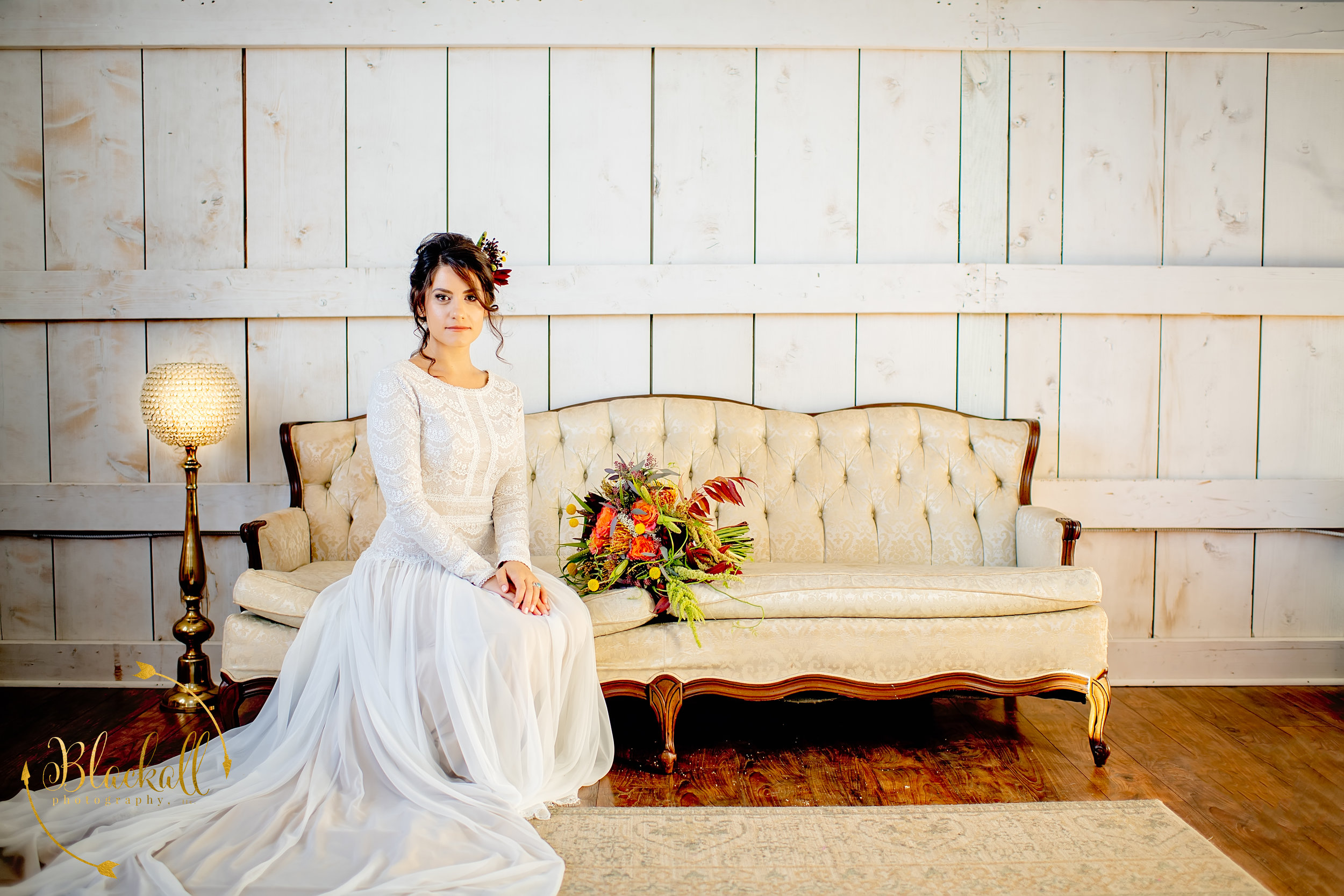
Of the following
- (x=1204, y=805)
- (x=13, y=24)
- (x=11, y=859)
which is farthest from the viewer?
(x=13, y=24)

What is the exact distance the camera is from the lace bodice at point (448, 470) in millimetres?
2139

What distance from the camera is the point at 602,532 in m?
2.34

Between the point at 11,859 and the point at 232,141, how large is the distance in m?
2.69

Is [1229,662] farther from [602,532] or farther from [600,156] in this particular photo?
[600,156]

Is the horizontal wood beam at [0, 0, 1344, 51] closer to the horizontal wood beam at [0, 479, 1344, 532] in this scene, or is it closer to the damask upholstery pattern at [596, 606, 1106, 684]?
the horizontal wood beam at [0, 479, 1344, 532]

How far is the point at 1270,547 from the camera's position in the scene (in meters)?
3.32

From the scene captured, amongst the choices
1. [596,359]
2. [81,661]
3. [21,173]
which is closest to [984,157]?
[596,359]

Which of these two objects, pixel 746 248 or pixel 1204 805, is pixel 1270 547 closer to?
pixel 1204 805

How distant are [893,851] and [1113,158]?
2918 mm

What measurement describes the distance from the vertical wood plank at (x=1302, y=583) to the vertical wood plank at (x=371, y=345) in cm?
344

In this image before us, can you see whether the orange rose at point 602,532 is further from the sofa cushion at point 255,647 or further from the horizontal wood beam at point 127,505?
the horizontal wood beam at point 127,505

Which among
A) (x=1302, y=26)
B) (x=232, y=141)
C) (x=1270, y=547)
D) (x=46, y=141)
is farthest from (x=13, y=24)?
(x=1270, y=547)

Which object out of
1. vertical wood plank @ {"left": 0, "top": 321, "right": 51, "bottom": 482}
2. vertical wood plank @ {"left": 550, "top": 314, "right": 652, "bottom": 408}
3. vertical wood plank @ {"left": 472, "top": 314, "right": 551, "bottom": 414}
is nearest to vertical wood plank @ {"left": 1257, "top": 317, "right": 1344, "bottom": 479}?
vertical wood plank @ {"left": 550, "top": 314, "right": 652, "bottom": 408}

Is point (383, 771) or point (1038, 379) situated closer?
point (383, 771)
